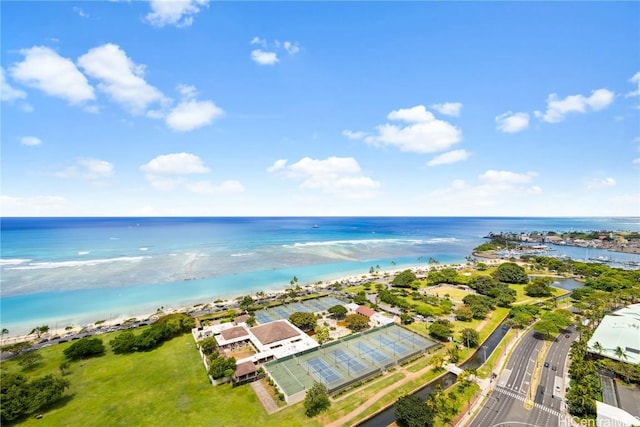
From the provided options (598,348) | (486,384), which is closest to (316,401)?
(486,384)

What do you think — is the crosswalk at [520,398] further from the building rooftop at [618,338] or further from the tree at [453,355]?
the building rooftop at [618,338]

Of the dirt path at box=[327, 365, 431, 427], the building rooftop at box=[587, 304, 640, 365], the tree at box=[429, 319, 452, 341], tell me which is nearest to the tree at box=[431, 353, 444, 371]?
the dirt path at box=[327, 365, 431, 427]

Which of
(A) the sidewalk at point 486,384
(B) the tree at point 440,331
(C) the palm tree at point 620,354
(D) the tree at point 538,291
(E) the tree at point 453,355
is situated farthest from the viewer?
(D) the tree at point 538,291

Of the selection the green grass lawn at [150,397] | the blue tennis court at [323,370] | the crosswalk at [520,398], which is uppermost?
the blue tennis court at [323,370]

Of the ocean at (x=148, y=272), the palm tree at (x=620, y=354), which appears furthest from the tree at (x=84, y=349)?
the palm tree at (x=620, y=354)

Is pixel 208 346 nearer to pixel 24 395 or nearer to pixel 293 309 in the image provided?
pixel 24 395

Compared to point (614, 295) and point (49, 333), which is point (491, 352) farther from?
point (49, 333)
